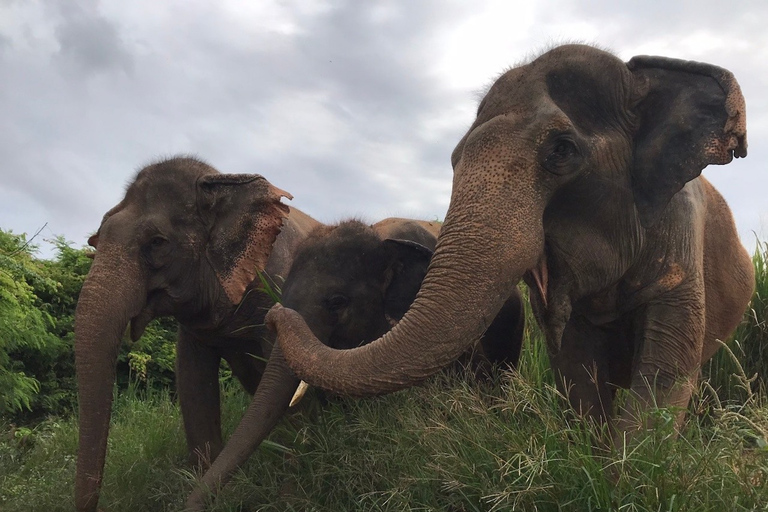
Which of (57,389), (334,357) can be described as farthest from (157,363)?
(334,357)

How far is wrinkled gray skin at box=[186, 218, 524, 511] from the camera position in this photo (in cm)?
451

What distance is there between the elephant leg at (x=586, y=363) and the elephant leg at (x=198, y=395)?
261 centimetres

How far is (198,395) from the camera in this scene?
6078mm

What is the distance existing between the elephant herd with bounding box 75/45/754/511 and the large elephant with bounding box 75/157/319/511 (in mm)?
16

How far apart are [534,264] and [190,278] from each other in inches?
118

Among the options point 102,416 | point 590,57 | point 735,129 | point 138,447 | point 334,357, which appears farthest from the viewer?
→ point 138,447

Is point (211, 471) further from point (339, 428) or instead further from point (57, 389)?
point (57, 389)

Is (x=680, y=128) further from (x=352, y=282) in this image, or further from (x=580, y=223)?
(x=352, y=282)

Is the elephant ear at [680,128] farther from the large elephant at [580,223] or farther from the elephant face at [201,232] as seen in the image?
the elephant face at [201,232]

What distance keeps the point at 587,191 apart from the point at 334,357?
1.32 metres

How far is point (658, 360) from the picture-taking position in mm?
3744

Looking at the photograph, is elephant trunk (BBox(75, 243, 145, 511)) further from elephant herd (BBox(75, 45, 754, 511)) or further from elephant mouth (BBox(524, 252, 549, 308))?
elephant mouth (BBox(524, 252, 549, 308))

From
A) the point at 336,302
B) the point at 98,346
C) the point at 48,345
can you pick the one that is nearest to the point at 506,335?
the point at 336,302

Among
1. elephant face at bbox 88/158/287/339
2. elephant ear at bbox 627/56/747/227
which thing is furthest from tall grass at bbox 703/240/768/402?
elephant face at bbox 88/158/287/339
